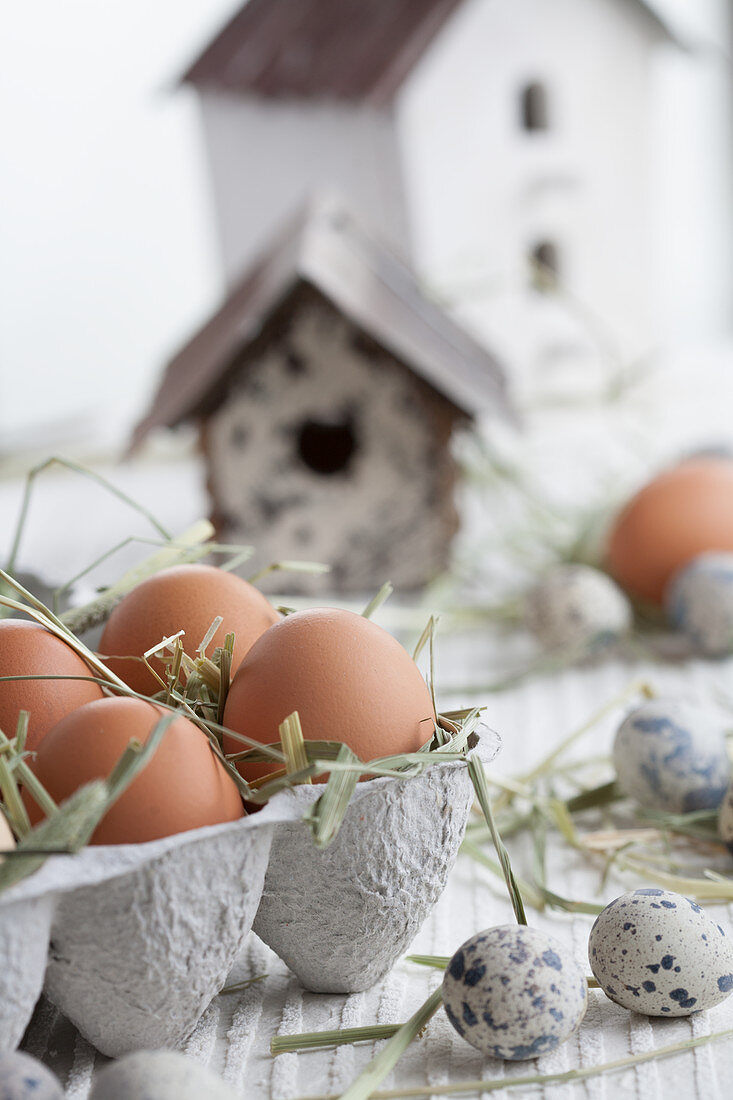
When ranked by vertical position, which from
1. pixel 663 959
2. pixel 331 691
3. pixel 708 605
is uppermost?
pixel 331 691

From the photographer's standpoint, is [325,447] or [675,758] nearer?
[675,758]

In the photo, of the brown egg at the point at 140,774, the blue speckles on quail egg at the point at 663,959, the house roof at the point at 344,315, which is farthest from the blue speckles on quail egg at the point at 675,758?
the house roof at the point at 344,315

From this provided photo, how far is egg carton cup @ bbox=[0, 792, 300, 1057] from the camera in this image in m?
0.37

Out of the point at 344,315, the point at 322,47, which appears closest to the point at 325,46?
the point at 322,47

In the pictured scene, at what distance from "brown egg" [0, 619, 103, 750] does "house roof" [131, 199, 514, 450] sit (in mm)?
553

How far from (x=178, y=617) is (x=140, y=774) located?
0.10 metres

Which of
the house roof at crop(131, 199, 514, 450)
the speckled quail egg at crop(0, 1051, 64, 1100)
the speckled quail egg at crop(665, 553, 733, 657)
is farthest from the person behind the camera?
the house roof at crop(131, 199, 514, 450)

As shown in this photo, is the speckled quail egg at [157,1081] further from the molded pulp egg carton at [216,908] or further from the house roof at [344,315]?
the house roof at [344,315]

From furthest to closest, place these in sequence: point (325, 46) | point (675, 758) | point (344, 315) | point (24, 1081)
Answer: point (325, 46), point (344, 315), point (675, 758), point (24, 1081)

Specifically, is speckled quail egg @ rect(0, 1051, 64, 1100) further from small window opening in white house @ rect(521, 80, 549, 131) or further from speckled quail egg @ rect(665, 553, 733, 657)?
small window opening in white house @ rect(521, 80, 549, 131)

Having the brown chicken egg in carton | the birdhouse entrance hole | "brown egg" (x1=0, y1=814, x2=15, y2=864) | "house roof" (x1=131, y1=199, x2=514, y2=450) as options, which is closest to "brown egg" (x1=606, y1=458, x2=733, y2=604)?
"house roof" (x1=131, y1=199, x2=514, y2=450)

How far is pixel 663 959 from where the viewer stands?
437 mm

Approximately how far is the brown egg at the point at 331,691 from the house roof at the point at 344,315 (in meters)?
0.57

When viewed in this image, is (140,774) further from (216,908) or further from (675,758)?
(675,758)
